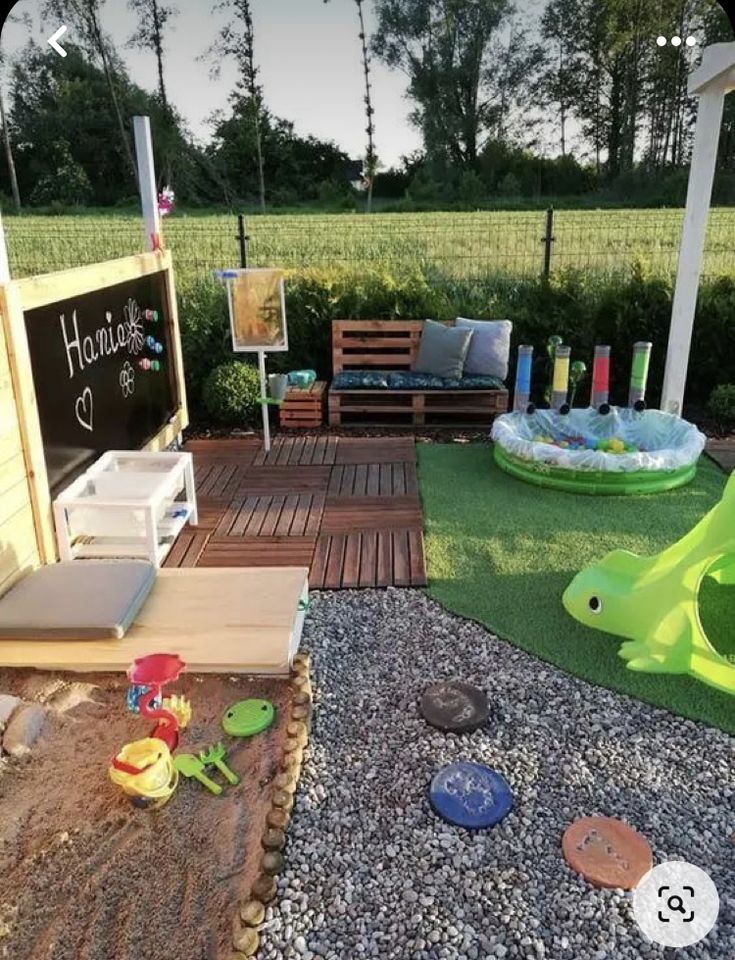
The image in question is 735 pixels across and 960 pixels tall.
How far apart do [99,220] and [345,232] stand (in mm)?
7884

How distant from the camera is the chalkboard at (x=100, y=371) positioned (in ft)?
13.4

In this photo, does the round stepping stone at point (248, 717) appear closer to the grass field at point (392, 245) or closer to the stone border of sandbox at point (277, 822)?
the stone border of sandbox at point (277, 822)

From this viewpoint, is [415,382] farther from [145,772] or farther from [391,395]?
[145,772]

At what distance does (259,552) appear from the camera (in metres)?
4.72

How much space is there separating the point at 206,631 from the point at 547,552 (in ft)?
7.40

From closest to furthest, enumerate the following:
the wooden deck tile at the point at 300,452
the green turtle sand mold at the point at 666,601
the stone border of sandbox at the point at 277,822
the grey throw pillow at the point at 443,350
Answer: the stone border of sandbox at the point at 277,822 → the green turtle sand mold at the point at 666,601 → the wooden deck tile at the point at 300,452 → the grey throw pillow at the point at 443,350

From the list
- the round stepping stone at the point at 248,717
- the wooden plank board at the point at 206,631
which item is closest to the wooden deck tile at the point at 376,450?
the wooden plank board at the point at 206,631

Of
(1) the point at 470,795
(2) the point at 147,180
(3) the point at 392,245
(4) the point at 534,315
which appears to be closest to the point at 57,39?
(2) the point at 147,180

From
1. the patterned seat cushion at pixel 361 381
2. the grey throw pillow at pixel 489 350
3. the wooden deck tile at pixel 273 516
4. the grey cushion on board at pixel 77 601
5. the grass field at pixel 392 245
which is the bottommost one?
the wooden deck tile at pixel 273 516

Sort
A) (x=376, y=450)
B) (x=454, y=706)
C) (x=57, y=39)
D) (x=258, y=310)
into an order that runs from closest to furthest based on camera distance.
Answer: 1. (x=57, y=39)
2. (x=454, y=706)
3. (x=258, y=310)
4. (x=376, y=450)

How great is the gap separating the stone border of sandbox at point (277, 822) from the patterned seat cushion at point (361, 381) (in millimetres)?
4395

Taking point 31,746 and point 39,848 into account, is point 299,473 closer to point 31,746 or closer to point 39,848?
point 31,746

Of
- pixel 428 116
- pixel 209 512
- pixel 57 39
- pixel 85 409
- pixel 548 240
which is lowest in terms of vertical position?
pixel 209 512

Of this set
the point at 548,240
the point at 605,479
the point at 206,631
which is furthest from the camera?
the point at 548,240
